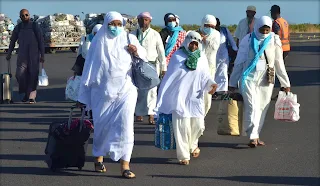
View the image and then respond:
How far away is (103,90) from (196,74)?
1517 millimetres

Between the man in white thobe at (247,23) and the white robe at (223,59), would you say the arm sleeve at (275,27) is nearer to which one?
the man in white thobe at (247,23)

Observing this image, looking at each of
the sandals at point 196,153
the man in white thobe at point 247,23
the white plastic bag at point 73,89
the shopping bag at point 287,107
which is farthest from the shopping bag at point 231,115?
the man in white thobe at point 247,23

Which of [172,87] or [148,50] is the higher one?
[148,50]

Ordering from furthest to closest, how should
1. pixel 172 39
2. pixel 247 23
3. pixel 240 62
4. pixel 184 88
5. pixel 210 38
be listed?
1. pixel 247 23
2. pixel 172 39
3. pixel 210 38
4. pixel 240 62
5. pixel 184 88

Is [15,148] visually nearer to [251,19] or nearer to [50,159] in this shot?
[50,159]

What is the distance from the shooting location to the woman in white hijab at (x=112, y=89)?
9.73 metres

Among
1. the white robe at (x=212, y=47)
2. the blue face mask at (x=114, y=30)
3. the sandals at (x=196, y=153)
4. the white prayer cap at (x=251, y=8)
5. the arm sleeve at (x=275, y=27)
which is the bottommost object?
the sandals at (x=196, y=153)

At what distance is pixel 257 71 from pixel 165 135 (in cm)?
183

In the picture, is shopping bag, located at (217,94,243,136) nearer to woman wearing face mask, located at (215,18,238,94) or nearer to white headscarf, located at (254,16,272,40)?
white headscarf, located at (254,16,272,40)

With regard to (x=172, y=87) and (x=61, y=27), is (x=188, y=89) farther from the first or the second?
(x=61, y=27)

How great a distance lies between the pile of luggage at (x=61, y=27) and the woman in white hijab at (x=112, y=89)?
3406 cm

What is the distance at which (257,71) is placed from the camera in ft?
38.6

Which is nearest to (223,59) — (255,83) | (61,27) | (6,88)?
(255,83)

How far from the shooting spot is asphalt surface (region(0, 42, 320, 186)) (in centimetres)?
955
